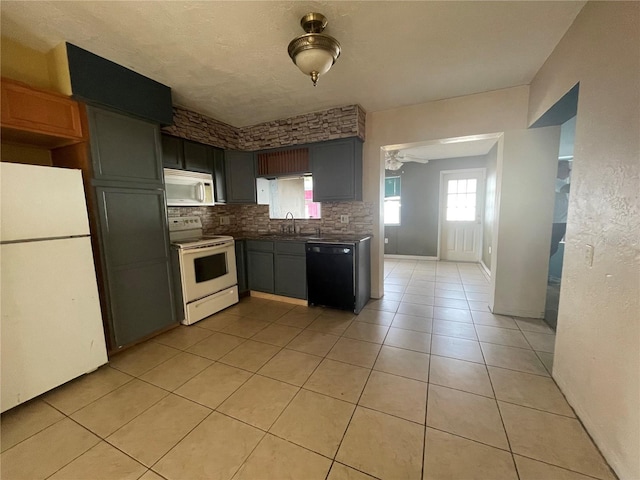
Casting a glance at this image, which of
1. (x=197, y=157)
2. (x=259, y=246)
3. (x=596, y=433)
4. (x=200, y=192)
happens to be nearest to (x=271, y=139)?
(x=197, y=157)

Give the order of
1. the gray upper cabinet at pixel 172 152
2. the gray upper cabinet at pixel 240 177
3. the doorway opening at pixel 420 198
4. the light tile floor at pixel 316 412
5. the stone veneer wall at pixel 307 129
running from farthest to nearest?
the doorway opening at pixel 420 198
the gray upper cabinet at pixel 240 177
the stone veneer wall at pixel 307 129
the gray upper cabinet at pixel 172 152
the light tile floor at pixel 316 412

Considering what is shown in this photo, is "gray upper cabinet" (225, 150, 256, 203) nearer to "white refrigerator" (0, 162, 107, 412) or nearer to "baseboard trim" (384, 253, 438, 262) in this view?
"white refrigerator" (0, 162, 107, 412)

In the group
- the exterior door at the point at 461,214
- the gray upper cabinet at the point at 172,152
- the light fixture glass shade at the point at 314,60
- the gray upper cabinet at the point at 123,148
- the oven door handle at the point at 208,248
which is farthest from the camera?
the exterior door at the point at 461,214

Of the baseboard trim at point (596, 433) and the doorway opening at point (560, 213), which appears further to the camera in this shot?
the doorway opening at point (560, 213)

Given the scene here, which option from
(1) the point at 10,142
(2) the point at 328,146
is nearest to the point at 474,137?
(2) the point at 328,146

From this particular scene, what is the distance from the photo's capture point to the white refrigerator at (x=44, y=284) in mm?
1615

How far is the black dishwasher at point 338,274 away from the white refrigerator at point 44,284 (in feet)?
6.97

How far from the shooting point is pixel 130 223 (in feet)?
7.67

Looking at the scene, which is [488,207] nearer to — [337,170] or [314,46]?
[337,170]

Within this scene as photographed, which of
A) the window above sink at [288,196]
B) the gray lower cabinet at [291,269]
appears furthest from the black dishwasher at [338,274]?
the window above sink at [288,196]

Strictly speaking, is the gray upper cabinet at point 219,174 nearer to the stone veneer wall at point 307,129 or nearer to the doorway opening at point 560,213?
the stone veneer wall at point 307,129

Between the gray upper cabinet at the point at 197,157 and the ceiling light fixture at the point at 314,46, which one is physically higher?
the ceiling light fixture at the point at 314,46

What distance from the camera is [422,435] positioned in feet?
4.78

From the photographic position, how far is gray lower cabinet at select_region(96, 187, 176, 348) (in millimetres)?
2207
